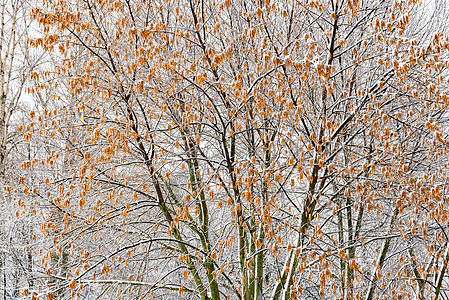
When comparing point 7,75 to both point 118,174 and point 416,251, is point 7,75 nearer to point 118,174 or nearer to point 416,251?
point 118,174

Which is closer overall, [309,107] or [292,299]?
[292,299]

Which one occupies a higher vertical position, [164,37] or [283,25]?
[283,25]

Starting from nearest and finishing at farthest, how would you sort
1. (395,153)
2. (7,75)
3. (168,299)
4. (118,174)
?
1. (395,153)
2. (118,174)
3. (168,299)
4. (7,75)

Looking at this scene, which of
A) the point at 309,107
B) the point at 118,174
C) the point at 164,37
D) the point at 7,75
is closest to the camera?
the point at 164,37

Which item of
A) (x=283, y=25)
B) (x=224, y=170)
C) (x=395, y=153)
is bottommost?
(x=395, y=153)

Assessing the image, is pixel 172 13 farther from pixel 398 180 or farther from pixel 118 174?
pixel 398 180

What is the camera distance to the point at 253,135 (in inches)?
229

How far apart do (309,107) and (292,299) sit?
2596 millimetres

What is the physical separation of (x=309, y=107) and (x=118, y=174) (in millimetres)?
3209

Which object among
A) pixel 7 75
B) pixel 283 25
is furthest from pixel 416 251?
pixel 7 75

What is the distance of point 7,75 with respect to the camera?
980 cm

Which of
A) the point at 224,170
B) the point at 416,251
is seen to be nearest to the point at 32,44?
the point at 224,170

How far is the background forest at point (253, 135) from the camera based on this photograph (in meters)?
4.40

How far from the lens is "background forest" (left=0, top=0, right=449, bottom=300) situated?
4398 mm
